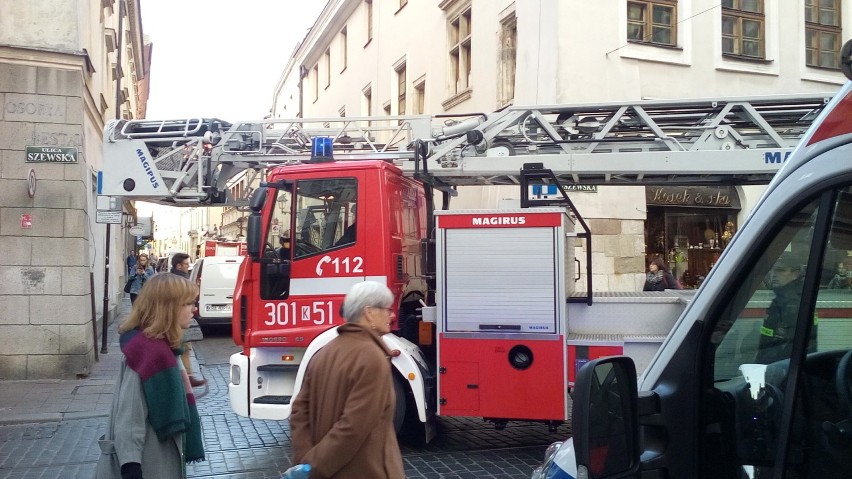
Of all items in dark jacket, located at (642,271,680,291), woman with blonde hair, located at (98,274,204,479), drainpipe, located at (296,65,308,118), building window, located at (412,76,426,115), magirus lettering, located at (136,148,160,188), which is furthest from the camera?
drainpipe, located at (296,65,308,118)

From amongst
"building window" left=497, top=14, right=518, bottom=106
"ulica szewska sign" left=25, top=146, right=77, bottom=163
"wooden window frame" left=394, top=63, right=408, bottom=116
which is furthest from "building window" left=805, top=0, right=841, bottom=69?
"ulica szewska sign" left=25, top=146, right=77, bottom=163

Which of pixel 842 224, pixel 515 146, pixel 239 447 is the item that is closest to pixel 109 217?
pixel 239 447

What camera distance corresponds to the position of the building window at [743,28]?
1691cm

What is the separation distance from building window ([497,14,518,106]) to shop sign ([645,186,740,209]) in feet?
12.3

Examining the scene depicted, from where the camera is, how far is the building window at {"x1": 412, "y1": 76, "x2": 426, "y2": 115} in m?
23.2

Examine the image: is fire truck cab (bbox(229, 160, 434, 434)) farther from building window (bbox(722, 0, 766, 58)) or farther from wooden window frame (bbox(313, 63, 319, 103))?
wooden window frame (bbox(313, 63, 319, 103))

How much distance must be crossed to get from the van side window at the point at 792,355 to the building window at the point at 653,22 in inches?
583

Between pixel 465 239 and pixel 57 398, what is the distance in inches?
257

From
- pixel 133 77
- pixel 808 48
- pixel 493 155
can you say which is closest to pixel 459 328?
pixel 493 155

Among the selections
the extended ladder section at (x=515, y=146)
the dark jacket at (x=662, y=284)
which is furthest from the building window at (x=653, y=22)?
the extended ladder section at (x=515, y=146)

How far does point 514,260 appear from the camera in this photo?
6.72 metres

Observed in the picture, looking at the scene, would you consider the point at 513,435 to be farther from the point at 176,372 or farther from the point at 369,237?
the point at 176,372

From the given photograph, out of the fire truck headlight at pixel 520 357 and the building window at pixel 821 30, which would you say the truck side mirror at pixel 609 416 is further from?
the building window at pixel 821 30

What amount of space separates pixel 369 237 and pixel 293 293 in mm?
861
